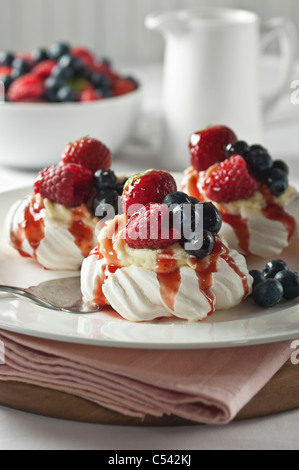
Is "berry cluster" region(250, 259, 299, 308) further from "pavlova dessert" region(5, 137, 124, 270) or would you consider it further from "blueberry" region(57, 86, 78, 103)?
"blueberry" region(57, 86, 78, 103)

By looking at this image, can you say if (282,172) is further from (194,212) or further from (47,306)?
(47,306)

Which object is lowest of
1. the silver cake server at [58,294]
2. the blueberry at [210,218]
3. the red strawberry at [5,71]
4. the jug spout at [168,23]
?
the silver cake server at [58,294]

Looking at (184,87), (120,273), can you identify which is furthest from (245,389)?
(184,87)

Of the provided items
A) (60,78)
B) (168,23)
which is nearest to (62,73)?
(60,78)

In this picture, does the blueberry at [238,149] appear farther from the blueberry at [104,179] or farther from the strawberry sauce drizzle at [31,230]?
the strawberry sauce drizzle at [31,230]

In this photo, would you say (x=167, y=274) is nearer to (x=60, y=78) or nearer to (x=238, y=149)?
(x=238, y=149)

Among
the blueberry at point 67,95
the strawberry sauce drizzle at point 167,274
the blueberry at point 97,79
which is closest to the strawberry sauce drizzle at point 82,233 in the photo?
the strawberry sauce drizzle at point 167,274
